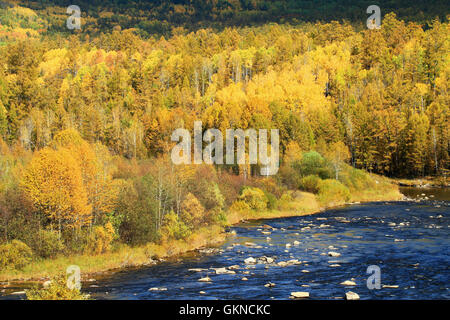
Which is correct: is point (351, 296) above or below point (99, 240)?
below

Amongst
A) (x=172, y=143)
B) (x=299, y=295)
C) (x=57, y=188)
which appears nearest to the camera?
(x=299, y=295)

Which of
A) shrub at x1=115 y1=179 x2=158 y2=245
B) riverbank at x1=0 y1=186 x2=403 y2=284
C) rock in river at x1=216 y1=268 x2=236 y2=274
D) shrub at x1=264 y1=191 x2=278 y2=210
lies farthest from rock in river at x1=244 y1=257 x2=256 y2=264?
shrub at x1=264 y1=191 x2=278 y2=210

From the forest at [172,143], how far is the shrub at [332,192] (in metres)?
0.31

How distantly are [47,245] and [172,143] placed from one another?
255 ft

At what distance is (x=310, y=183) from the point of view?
9619cm

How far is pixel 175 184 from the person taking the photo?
59.5 meters

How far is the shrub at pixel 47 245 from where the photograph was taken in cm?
4678

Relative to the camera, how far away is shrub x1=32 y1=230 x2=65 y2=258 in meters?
46.8

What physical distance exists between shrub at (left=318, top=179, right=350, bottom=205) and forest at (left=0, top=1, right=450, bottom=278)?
0.31 m

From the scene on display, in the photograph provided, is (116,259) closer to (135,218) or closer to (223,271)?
(135,218)

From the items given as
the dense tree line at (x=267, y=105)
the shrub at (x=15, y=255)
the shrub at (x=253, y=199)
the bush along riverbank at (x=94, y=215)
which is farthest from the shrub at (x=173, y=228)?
the dense tree line at (x=267, y=105)

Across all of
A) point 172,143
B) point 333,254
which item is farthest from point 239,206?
point 172,143

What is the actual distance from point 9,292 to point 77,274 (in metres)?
5.39

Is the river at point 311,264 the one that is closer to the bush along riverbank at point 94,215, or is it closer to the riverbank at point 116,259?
the riverbank at point 116,259
